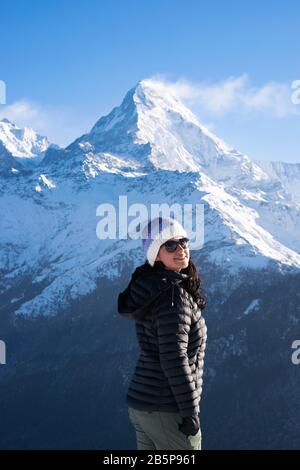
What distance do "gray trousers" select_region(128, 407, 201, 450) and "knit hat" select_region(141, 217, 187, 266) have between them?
2.83 m

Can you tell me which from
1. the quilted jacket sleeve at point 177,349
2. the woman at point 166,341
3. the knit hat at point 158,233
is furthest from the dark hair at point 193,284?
the quilted jacket sleeve at point 177,349

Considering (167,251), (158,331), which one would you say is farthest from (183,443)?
(167,251)

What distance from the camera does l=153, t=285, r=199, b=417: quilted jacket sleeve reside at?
10.9 meters

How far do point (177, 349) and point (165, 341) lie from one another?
0.83 feet

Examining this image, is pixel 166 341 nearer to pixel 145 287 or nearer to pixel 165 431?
pixel 145 287

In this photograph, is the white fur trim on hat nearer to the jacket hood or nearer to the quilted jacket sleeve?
the jacket hood

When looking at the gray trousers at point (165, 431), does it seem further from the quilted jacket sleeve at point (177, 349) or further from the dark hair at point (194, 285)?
the dark hair at point (194, 285)

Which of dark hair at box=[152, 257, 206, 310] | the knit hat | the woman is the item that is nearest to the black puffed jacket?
the woman

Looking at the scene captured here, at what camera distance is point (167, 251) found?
39.8ft

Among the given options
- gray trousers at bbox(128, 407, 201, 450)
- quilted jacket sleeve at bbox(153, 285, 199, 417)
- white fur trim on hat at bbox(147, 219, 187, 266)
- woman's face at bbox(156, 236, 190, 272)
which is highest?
white fur trim on hat at bbox(147, 219, 187, 266)

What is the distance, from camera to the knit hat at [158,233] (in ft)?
39.9

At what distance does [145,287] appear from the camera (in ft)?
38.7

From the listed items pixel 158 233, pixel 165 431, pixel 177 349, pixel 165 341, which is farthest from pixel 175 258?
pixel 165 431
